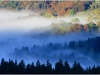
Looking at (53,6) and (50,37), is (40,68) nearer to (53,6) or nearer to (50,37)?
(50,37)

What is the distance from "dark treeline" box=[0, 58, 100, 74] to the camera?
11.5 meters

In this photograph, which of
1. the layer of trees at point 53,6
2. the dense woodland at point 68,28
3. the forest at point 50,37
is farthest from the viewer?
the layer of trees at point 53,6

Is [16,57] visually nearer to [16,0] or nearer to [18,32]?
[18,32]

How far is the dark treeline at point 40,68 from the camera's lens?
1146 centimetres

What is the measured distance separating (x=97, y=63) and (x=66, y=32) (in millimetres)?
1252

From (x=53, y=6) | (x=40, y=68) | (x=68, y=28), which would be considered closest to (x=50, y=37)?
(x=68, y=28)

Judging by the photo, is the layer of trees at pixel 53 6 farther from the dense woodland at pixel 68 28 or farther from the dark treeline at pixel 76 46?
the dark treeline at pixel 76 46

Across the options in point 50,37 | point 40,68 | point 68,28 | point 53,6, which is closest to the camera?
point 40,68

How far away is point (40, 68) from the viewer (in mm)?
11586

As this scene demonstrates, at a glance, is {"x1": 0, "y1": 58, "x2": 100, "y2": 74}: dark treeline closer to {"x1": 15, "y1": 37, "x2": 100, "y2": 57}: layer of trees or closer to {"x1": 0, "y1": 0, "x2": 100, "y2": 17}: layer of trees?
{"x1": 15, "y1": 37, "x2": 100, "y2": 57}: layer of trees

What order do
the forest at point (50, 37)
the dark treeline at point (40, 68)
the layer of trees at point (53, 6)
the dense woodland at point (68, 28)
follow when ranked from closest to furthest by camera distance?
the dark treeline at point (40, 68), the forest at point (50, 37), the dense woodland at point (68, 28), the layer of trees at point (53, 6)

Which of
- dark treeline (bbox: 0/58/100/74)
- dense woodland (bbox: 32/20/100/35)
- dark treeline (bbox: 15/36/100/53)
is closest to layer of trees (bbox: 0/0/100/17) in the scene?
dense woodland (bbox: 32/20/100/35)

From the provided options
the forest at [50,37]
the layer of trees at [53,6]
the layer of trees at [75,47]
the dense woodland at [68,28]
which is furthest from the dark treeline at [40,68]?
the layer of trees at [53,6]

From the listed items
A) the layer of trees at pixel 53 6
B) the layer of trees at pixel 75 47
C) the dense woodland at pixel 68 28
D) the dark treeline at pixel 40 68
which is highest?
the layer of trees at pixel 53 6
